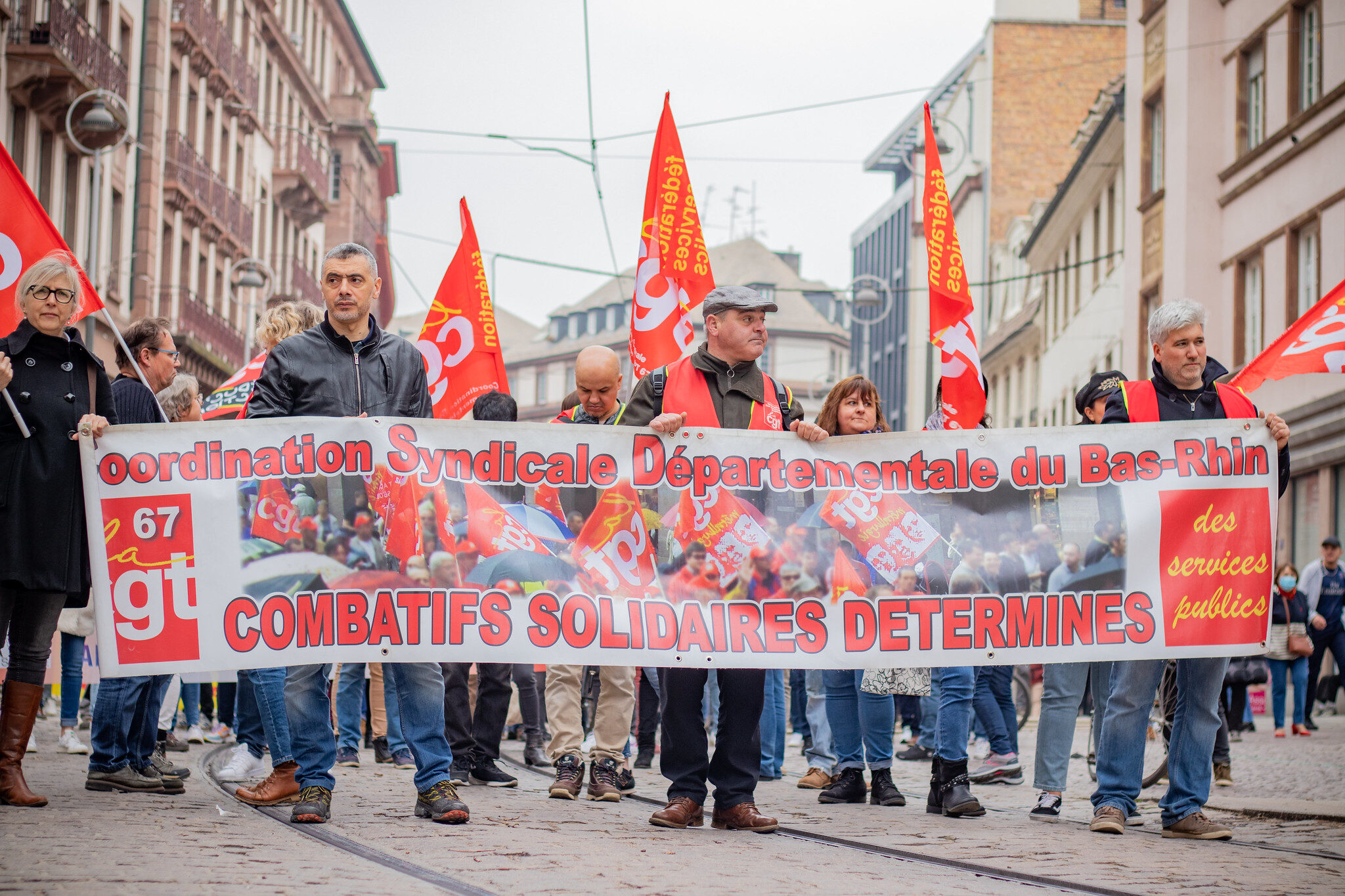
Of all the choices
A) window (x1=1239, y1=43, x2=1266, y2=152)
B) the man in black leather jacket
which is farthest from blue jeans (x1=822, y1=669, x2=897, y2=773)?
window (x1=1239, y1=43, x2=1266, y2=152)

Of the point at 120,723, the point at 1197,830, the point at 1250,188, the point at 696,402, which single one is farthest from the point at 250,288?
the point at 1197,830

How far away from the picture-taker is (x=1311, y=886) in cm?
570

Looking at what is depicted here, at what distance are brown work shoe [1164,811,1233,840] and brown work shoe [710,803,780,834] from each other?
1.60 m

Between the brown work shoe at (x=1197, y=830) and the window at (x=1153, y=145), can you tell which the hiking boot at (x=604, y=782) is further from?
the window at (x=1153, y=145)

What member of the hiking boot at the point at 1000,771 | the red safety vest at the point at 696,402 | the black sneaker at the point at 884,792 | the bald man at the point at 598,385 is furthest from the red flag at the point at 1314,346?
the hiking boot at the point at 1000,771

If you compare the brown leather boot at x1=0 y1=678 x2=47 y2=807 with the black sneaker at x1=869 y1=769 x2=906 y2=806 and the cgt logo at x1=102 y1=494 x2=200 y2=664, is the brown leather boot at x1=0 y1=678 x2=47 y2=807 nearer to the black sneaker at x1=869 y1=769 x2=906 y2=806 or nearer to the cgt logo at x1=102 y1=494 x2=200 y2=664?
the cgt logo at x1=102 y1=494 x2=200 y2=664

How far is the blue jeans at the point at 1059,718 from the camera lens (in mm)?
7828

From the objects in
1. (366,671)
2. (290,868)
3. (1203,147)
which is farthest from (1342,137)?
(290,868)

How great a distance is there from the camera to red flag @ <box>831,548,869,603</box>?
23.5 ft

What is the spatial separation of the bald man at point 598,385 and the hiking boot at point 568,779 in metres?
1.57

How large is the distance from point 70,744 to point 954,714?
573 cm

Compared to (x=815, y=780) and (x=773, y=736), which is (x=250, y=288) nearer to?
(x=773, y=736)

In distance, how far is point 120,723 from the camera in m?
7.61

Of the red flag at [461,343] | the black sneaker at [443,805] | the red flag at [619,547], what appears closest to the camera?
the black sneaker at [443,805]
